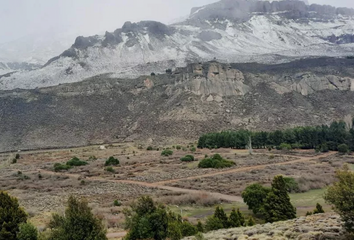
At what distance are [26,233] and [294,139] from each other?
51021mm

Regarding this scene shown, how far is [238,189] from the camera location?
2600 cm

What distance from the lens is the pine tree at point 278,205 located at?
54.1 ft

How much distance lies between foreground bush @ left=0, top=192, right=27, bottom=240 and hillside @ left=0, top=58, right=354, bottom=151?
55.8 metres

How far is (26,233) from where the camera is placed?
1352 cm

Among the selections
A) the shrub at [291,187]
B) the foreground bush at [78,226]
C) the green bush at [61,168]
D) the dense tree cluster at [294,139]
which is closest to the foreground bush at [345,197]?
the foreground bush at [78,226]

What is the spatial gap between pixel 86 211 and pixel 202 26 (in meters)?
152

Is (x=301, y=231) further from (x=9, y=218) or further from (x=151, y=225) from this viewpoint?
(x=9, y=218)

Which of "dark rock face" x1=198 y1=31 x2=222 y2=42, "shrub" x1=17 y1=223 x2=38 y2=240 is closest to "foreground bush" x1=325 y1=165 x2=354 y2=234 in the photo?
"shrub" x1=17 y1=223 x2=38 y2=240

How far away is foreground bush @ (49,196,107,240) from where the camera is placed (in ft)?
43.0

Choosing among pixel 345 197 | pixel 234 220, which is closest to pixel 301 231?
pixel 345 197

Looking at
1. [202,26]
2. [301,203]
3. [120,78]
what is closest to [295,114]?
[120,78]

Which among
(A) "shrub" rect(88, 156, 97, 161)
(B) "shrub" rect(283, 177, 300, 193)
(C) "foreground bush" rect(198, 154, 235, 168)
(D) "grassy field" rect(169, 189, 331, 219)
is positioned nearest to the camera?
(D) "grassy field" rect(169, 189, 331, 219)

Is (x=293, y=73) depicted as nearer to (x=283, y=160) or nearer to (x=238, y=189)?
(x=283, y=160)

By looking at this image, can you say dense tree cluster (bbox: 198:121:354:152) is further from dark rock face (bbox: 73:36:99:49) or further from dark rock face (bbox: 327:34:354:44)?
dark rock face (bbox: 327:34:354:44)
